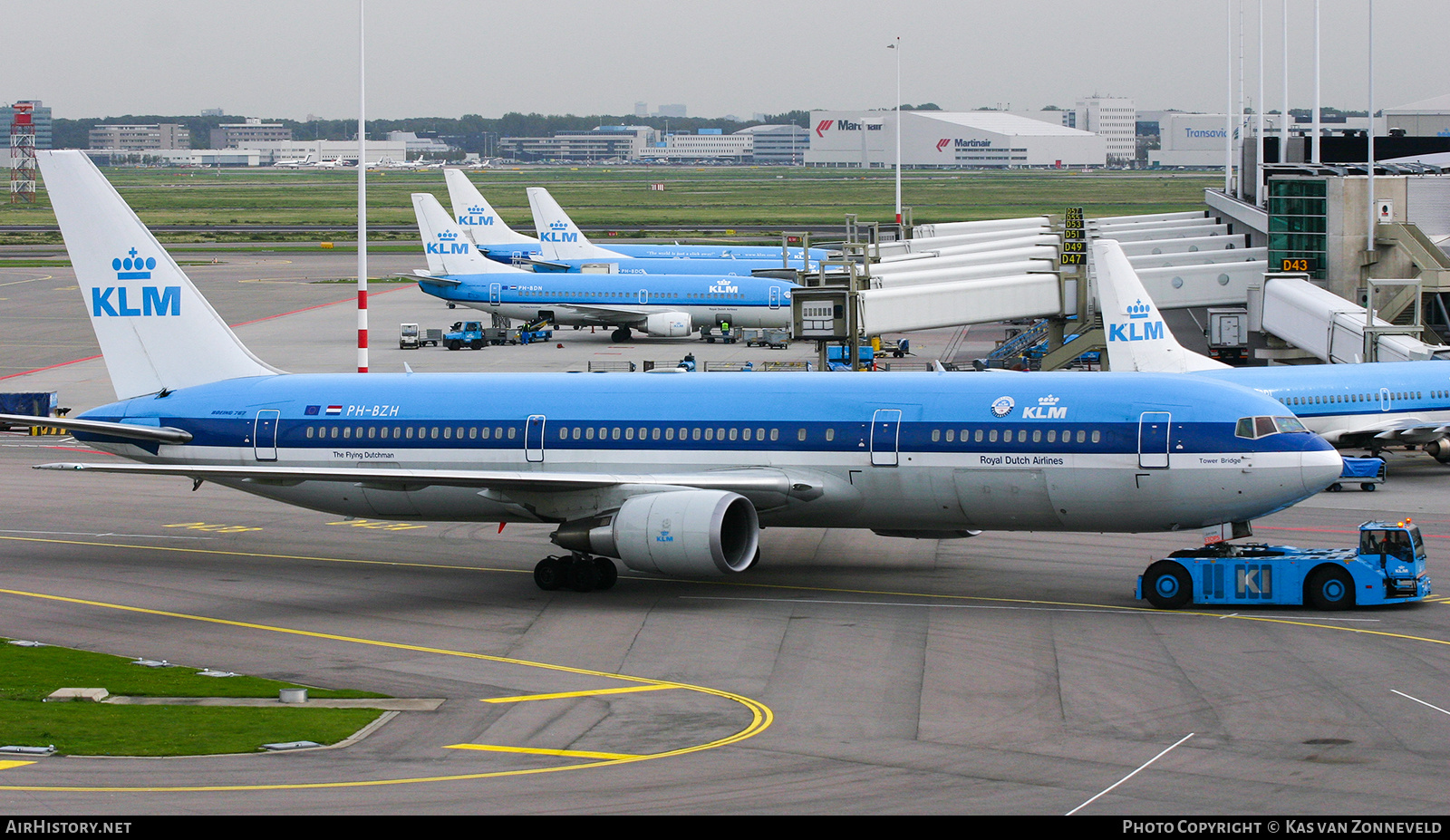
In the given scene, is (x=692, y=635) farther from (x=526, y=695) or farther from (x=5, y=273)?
(x=5, y=273)

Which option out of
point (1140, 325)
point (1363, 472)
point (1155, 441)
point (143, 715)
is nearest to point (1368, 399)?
point (1363, 472)

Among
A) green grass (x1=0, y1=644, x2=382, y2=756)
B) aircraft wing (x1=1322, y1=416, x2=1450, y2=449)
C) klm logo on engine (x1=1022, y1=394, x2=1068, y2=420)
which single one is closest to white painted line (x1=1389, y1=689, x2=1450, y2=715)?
klm logo on engine (x1=1022, y1=394, x2=1068, y2=420)

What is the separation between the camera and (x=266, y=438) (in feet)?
128

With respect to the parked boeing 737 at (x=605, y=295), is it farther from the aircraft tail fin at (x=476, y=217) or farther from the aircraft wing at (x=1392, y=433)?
the aircraft wing at (x=1392, y=433)

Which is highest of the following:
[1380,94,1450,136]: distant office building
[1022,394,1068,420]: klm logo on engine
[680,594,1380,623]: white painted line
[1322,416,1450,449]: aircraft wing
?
[1380,94,1450,136]: distant office building

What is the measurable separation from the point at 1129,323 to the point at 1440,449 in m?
11.0

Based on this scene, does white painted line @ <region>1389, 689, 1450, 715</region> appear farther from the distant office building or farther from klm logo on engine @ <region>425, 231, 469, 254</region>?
the distant office building

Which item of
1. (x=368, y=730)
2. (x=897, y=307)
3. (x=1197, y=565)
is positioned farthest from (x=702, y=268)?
(x=368, y=730)

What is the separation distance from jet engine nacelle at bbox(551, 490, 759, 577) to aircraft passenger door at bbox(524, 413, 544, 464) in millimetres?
3043

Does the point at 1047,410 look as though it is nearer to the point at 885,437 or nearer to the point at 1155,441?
the point at 1155,441

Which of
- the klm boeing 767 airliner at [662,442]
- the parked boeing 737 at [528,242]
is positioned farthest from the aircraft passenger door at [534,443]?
the parked boeing 737 at [528,242]

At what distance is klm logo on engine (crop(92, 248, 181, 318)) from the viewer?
134 feet

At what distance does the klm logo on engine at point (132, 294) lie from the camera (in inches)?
1607

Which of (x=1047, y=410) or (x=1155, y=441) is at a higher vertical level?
(x=1047, y=410)
